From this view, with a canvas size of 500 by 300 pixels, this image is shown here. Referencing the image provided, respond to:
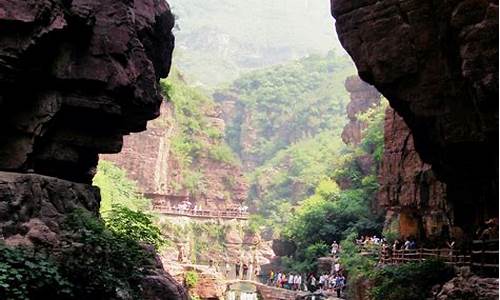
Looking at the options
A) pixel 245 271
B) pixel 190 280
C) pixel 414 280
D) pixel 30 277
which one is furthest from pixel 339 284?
pixel 30 277

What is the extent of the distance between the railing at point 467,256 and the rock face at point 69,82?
8974 millimetres

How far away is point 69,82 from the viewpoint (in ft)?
42.1

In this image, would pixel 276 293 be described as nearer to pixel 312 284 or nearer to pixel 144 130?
pixel 312 284

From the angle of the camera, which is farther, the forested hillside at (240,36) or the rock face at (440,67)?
the forested hillside at (240,36)

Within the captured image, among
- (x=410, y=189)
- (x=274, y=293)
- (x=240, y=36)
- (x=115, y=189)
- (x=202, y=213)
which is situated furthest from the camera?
(x=240, y=36)

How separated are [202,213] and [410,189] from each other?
85.3 feet

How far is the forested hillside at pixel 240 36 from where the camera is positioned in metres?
136

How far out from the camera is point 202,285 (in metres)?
29.8

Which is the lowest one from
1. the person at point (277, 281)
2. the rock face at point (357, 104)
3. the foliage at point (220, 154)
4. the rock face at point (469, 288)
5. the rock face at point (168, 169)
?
the rock face at point (469, 288)

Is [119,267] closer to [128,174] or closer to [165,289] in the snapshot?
[165,289]

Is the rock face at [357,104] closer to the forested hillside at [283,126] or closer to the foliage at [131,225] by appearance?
the forested hillside at [283,126]

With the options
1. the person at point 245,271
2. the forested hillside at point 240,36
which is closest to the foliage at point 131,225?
the person at point 245,271

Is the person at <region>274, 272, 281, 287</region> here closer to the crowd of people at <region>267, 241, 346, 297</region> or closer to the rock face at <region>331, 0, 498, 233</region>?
the crowd of people at <region>267, 241, 346, 297</region>

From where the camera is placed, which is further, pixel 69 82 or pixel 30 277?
pixel 69 82
